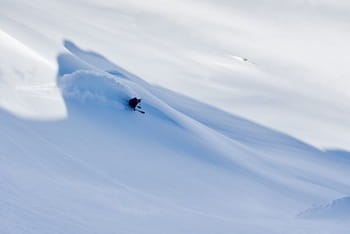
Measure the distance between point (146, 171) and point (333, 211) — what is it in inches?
53.3

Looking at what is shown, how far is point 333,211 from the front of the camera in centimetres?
391

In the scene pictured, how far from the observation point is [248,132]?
6445 millimetres

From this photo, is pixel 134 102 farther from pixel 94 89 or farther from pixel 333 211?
pixel 333 211

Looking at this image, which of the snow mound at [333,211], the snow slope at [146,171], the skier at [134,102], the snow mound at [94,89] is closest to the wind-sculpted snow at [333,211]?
the snow mound at [333,211]

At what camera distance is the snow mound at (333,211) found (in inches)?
149

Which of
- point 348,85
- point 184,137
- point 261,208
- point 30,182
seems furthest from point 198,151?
point 348,85

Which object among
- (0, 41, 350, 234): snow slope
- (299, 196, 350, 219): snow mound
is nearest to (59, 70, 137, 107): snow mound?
(0, 41, 350, 234): snow slope

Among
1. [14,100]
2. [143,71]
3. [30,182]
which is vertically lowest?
[30,182]

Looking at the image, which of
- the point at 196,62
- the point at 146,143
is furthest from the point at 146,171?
the point at 196,62

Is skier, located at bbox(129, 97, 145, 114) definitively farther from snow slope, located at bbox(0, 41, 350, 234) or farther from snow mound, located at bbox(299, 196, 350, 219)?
snow mound, located at bbox(299, 196, 350, 219)

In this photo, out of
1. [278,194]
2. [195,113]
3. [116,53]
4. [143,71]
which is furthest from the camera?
[116,53]

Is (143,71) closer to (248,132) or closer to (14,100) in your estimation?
(248,132)

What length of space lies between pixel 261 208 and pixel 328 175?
2.15 meters

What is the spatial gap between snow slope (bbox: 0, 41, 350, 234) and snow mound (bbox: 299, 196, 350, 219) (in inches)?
5.6
